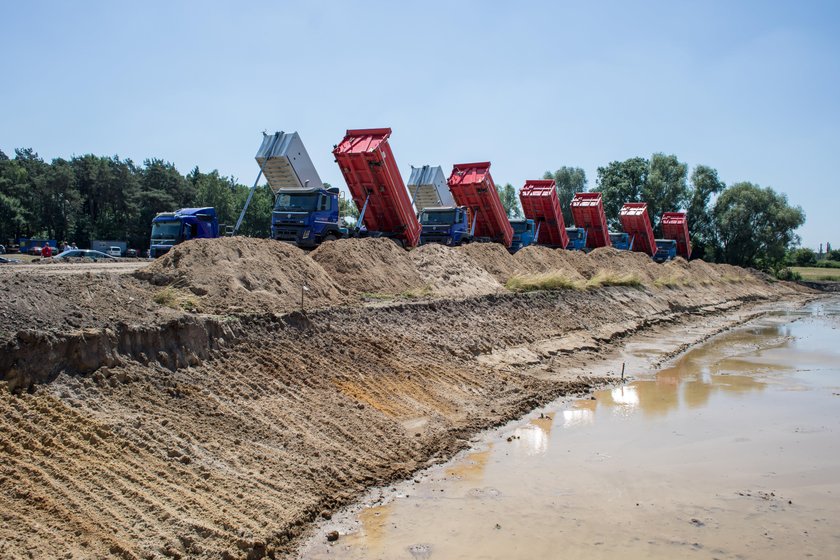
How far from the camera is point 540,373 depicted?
15680mm

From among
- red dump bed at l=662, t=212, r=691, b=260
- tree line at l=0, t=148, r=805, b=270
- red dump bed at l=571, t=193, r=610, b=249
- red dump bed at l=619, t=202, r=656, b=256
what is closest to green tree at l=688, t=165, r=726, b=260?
tree line at l=0, t=148, r=805, b=270

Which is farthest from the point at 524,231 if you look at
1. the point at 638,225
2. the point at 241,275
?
the point at 241,275

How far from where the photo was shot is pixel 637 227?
48.5 m

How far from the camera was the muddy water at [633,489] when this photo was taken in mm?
6859

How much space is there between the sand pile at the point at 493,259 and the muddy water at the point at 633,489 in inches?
444

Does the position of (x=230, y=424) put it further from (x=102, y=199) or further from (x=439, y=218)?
(x=102, y=199)

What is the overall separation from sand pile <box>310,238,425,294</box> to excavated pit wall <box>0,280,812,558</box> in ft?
9.67

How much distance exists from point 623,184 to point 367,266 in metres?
52.2

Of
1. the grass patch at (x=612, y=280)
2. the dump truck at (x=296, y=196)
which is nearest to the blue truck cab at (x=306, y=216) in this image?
the dump truck at (x=296, y=196)

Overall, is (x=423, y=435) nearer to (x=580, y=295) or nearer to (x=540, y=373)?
(x=540, y=373)

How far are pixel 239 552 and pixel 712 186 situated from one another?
65.0m

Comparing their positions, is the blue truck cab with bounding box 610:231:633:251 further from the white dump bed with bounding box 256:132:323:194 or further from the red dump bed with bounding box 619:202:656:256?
the white dump bed with bounding box 256:132:323:194

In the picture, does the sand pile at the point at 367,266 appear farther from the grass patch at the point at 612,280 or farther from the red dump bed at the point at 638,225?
the red dump bed at the point at 638,225

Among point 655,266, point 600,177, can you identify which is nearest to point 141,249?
point 655,266
